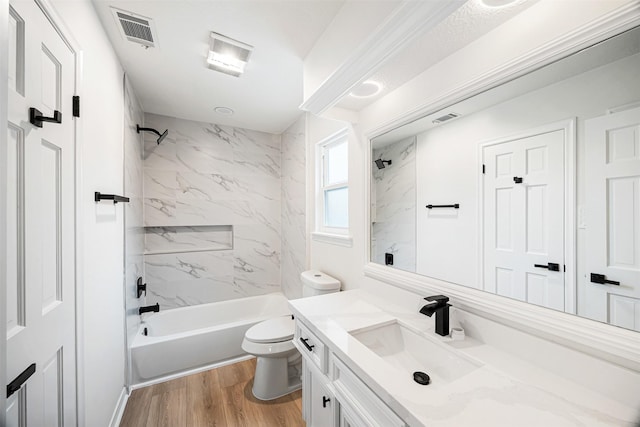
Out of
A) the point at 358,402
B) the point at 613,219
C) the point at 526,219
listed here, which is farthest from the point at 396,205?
the point at 358,402

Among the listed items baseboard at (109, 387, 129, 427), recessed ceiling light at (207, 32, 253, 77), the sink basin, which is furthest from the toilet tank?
recessed ceiling light at (207, 32, 253, 77)

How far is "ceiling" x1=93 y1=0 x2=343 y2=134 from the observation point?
125 cm

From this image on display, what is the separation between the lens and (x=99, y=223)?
1322mm

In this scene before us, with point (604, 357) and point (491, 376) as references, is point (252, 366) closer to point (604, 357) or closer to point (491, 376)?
point (491, 376)

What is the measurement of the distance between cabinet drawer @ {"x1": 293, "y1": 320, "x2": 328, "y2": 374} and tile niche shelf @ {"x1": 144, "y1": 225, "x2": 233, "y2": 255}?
2.02 metres

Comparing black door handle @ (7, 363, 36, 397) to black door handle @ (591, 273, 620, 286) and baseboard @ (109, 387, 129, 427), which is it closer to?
baseboard @ (109, 387, 129, 427)

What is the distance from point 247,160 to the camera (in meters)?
3.13

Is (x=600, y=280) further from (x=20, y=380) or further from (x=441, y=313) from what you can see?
Result: (x=20, y=380)

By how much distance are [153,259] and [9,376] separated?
7.35 feet

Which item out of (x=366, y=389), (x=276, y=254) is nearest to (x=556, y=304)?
(x=366, y=389)

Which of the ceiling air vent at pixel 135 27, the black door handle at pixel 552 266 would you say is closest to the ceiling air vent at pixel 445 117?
the black door handle at pixel 552 266

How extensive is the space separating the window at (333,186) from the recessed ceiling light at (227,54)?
88 cm

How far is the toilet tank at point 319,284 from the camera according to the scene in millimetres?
1861

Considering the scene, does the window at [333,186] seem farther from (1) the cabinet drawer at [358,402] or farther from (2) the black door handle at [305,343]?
(1) the cabinet drawer at [358,402]
